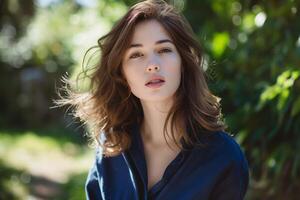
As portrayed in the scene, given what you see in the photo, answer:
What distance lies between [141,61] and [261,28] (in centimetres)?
187

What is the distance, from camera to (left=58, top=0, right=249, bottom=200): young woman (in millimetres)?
2311

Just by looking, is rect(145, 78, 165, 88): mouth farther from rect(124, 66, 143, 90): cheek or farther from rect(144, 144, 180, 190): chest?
rect(144, 144, 180, 190): chest

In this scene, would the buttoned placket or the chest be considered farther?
the chest

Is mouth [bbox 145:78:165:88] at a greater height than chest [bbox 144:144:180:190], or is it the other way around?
mouth [bbox 145:78:165:88]

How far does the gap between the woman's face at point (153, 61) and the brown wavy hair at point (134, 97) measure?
0.11ft

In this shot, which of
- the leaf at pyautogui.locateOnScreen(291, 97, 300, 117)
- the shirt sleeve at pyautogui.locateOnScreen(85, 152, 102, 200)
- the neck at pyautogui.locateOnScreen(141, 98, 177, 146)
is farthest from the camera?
the leaf at pyautogui.locateOnScreen(291, 97, 300, 117)

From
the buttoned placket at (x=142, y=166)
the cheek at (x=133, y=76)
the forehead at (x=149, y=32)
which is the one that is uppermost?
the forehead at (x=149, y=32)

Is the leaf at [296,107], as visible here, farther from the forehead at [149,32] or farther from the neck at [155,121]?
the forehead at [149,32]

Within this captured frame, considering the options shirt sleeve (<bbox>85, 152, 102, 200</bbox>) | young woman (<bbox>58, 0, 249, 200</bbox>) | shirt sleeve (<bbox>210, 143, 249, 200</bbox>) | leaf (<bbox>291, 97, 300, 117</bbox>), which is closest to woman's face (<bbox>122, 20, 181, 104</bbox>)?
young woman (<bbox>58, 0, 249, 200</bbox>)

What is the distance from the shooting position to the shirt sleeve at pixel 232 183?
89.6 inches

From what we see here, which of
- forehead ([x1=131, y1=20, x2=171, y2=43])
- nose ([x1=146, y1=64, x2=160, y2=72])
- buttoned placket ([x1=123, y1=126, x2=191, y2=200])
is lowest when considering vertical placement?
buttoned placket ([x1=123, y1=126, x2=191, y2=200])

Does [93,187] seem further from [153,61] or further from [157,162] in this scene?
[153,61]

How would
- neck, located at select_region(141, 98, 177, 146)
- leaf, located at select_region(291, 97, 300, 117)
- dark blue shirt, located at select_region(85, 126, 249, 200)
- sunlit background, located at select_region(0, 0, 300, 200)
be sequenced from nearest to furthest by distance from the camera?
1. dark blue shirt, located at select_region(85, 126, 249, 200)
2. neck, located at select_region(141, 98, 177, 146)
3. leaf, located at select_region(291, 97, 300, 117)
4. sunlit background, located at select_region(0, 0, 300, 200)

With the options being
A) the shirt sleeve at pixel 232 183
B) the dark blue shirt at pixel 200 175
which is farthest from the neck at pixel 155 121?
the shirt sleeve at pixel 232 183
